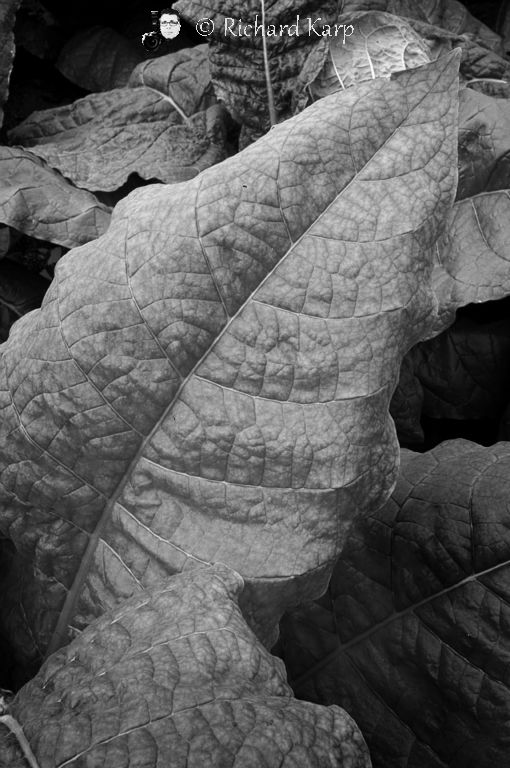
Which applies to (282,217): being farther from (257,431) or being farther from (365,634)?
(365,634)

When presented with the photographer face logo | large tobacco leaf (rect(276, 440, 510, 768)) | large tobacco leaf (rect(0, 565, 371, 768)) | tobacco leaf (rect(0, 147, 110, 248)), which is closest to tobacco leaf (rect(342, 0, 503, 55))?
the photographer face logo

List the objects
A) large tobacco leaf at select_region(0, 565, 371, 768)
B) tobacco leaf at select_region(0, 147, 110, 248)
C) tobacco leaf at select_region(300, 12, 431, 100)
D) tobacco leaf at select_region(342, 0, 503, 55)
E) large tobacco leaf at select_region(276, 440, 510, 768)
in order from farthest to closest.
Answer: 1. tobacco leaf at select_region(342, 0, 503, 55)
2. tobacco leaf at select_region(300, 12, 431, 100)
3. tobacco leaf at select_region(0, 147, 110, 248)
4. large tobacco leaf at select_region(276, 440, 510, 768)
5. large tobacco leaf at select_region(0, 565, 371, 768)

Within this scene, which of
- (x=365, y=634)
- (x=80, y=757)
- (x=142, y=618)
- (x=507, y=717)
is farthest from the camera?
(x=365, y=634)

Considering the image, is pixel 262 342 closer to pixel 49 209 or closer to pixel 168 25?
pixel 49 209

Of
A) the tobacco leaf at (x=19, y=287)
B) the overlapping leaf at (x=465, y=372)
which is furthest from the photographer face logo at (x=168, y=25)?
the overlapping leaf at (x=465, y=372)

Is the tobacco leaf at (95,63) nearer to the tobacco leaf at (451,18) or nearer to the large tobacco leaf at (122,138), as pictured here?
the large tobacco leaf at (122,138)

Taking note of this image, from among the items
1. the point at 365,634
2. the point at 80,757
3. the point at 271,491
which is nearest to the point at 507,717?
the point at 365,634

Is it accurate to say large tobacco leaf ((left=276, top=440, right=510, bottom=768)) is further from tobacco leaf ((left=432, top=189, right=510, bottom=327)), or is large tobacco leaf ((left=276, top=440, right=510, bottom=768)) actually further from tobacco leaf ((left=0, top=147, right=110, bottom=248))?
tobacco leaf ((left=0, top=147, right=110, bottom=248))
